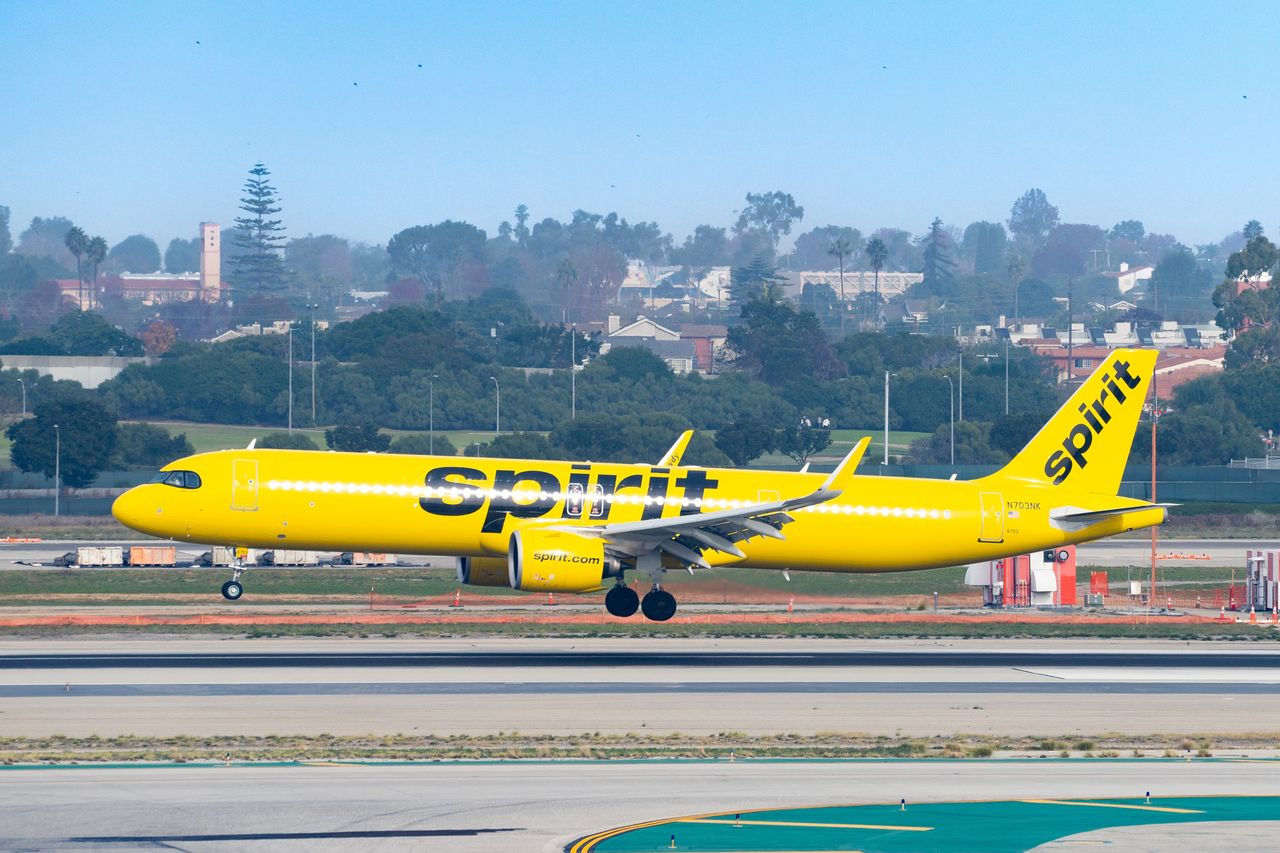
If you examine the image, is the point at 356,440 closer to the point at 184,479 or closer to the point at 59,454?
the point at 59,454

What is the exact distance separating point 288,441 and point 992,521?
87.8 metres

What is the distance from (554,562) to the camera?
125 feet

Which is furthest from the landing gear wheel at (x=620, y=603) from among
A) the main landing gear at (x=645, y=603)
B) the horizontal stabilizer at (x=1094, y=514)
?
the horizontal stabilizer at (x=1094, y=514)

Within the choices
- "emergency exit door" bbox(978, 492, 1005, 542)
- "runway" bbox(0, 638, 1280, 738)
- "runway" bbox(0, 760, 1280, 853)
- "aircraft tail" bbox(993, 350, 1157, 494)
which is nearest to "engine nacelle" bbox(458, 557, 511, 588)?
"runway" bbox(0, 638, 1280, 738)

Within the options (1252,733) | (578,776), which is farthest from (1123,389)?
(578,776)

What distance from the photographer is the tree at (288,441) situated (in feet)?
392

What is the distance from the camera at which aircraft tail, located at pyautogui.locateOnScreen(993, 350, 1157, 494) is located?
44.5 m

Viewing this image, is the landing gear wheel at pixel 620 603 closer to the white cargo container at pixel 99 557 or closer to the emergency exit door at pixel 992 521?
the emergency exit door at pixel 992 521

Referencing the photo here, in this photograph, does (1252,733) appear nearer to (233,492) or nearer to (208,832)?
(208,832)

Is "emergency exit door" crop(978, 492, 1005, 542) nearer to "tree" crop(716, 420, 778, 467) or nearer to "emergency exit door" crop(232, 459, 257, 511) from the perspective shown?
"emergency exit door" crop(232, 459, 257, 511)

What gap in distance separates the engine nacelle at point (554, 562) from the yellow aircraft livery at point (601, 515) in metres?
0.03

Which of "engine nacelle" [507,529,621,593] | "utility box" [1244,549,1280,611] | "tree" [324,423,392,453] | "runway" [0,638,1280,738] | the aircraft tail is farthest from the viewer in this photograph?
"tree" [324,423,392,453]

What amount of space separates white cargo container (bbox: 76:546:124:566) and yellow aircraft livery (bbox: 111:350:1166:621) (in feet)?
84.3

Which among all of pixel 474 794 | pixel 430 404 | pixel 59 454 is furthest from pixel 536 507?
pixel 430 404
